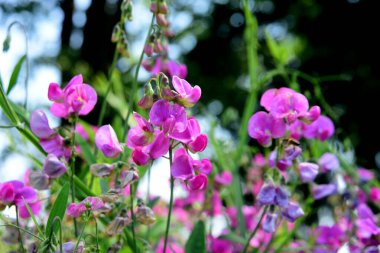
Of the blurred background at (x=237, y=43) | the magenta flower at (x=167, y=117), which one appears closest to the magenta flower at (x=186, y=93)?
the magenta flower at (x=167, y=117)

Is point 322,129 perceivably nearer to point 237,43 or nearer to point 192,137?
point 192,137

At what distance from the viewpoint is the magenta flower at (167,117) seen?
0.73m

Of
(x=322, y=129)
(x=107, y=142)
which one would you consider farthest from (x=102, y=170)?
(x=322, y=129)

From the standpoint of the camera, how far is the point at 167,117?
737 millimetres

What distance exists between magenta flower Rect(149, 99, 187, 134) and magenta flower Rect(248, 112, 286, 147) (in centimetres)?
19

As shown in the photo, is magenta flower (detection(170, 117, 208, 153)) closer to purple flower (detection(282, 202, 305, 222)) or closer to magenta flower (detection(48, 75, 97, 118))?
magenta flower (detection(48, 75, 97, 118))

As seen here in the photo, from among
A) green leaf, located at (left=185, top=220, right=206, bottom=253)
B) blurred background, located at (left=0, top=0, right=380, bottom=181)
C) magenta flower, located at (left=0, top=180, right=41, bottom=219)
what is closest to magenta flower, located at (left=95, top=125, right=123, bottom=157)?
magenta flower, located at (left=0, top=180, right=41, bottom=219)

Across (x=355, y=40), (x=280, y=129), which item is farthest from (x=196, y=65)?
(x=280, y=129)

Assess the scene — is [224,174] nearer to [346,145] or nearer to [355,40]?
[346,145]

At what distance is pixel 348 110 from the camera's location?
841 centimetres

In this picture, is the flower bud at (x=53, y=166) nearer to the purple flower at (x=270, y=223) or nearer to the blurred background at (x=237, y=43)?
the purple flower at (x=270, y=223)

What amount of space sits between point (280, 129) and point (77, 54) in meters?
6.31

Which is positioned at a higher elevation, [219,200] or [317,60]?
[219,200]

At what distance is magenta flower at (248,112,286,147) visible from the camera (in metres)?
0.90
